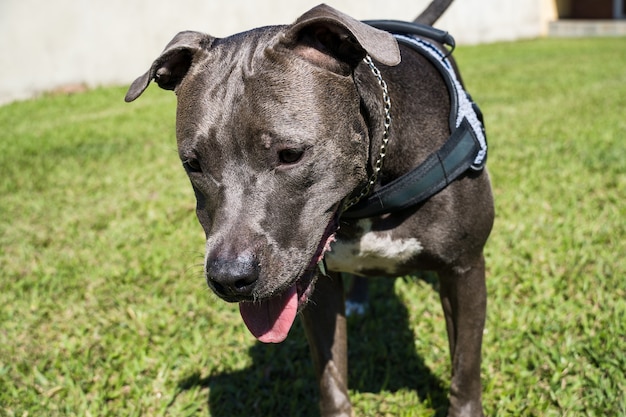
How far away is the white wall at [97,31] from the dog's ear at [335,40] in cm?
1190

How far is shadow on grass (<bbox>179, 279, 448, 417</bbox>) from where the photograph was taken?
130 inches

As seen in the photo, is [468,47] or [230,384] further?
[468,47]

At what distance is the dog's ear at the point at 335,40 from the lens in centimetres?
219

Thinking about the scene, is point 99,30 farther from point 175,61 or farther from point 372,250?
point 372,250

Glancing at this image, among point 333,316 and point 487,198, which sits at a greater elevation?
point 487,198

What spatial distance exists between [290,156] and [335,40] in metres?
0.46

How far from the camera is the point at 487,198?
2857 mm

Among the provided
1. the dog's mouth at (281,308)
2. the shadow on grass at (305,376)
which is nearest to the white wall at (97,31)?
the shadow on grass at (305,376)

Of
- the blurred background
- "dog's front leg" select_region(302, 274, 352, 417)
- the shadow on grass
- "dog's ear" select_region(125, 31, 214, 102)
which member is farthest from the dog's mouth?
the blurred background

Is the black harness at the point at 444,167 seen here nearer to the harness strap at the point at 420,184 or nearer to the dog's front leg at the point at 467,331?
the harness strap at the point at 420,184

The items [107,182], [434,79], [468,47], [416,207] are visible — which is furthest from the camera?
[468,47]

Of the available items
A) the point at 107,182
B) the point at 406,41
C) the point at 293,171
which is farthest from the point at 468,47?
the point at 293,171

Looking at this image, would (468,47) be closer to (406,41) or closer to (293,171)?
(406,41)

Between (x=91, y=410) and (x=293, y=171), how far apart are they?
179 centimetres
